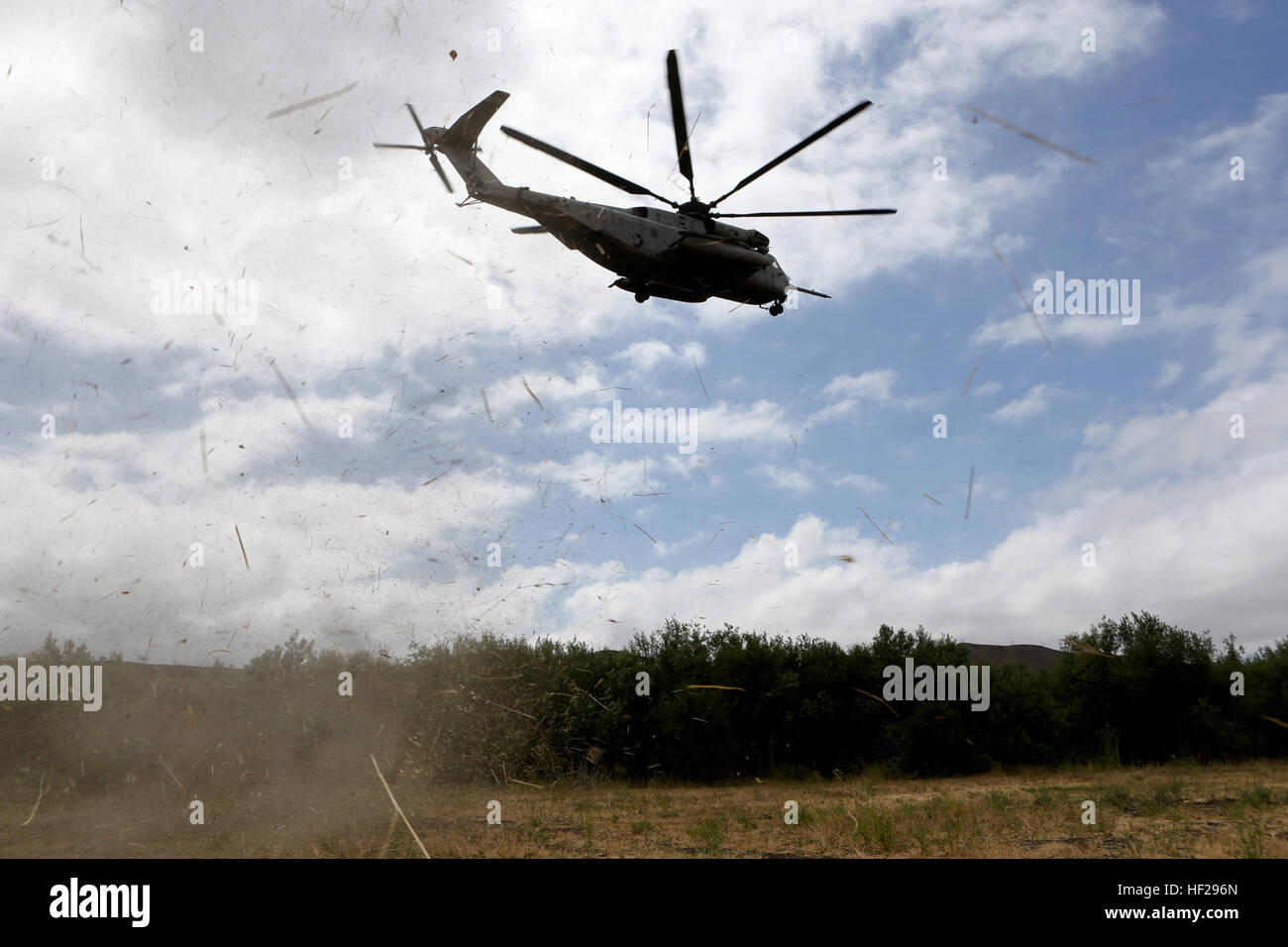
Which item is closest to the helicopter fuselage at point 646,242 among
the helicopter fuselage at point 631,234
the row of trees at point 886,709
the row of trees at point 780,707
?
the helicopter fuselage at point 631,234

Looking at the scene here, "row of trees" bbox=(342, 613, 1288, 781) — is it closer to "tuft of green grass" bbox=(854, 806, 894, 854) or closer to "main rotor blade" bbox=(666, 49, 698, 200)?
"tuft of green grass" bbox=(854, 806, 894, 854)

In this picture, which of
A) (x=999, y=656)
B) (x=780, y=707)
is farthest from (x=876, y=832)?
(x=999, y=656)

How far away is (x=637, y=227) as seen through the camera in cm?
1314

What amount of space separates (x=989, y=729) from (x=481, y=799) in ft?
67.3

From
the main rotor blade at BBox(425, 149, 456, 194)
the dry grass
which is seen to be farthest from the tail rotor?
the dry grass

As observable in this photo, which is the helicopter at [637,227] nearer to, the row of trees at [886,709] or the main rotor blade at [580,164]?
the main rotor blade at [580,164]

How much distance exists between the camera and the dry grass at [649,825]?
42.2 feet

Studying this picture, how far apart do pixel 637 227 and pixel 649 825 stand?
1188cm

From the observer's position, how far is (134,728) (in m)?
18.2

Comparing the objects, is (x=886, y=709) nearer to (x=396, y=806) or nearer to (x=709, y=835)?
(x=709, y=835)

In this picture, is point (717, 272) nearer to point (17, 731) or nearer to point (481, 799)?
point (481, 799)

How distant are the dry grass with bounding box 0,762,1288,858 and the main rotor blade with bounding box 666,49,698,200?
11.0 metres

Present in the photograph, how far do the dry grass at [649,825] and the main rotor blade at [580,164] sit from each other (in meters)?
9.97
